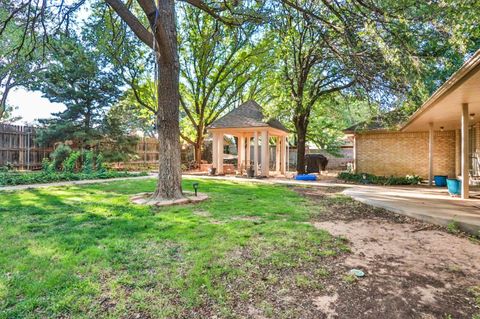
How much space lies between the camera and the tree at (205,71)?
61.4ft

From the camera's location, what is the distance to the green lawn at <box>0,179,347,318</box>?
8.09 feet

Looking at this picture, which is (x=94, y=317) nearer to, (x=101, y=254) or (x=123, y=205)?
(x=101, y=254)

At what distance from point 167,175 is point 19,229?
3129 millimetres

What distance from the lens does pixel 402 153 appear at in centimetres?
1417

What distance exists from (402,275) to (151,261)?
285cm

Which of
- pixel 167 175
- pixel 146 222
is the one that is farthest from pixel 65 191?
pixel 146 222

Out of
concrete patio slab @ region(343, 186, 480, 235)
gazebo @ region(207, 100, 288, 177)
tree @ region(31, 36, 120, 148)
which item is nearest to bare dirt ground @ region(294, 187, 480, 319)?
concrete patio slab @ region(343, 186, 480, 235)

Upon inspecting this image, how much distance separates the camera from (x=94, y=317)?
2270 mm

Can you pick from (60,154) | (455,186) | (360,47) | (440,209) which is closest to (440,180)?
(455,186)

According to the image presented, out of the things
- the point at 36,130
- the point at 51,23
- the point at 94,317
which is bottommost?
the point at 94,317

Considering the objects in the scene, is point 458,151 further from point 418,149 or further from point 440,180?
point 440,180

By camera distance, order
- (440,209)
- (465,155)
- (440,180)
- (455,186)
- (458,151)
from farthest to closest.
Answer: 1. (458,151)
2. (440,180)
3. (455,186)
4. (465,155)
5. (440,209)

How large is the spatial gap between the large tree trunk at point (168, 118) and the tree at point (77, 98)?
33.5ft

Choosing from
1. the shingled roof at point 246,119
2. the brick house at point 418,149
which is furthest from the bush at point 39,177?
the brick house at point 418,149
